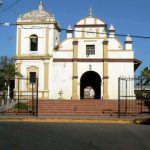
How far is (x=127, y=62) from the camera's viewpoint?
4134 centimetres

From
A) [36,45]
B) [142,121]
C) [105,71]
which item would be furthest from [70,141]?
[36,45]

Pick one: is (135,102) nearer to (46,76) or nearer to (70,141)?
(46,76)

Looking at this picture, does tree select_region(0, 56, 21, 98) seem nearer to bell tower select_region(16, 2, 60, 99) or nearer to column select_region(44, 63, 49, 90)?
bell tower select_region(16, 2, 60, 99)

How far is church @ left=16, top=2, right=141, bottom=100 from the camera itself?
41250mm

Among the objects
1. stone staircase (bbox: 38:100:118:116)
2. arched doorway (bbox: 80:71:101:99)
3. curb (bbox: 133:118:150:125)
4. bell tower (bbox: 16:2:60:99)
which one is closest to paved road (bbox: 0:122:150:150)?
curb (bbox: 133:118:150:125)

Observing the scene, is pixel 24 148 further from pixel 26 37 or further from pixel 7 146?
pixel 26 37

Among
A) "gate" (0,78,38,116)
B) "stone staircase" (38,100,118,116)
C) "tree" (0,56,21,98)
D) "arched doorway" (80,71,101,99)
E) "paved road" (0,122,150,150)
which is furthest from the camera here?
"arched doorway" (80,71,101,99)

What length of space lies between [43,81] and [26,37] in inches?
187

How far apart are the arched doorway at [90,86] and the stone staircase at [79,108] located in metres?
8.44

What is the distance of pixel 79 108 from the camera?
3288 cm

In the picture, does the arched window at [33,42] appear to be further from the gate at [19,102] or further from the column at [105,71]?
the column at [105,71]

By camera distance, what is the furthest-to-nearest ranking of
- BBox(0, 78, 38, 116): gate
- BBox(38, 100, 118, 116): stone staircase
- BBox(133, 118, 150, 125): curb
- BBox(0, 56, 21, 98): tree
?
1. BBox(0, 56, 21, 98): tree
2. BBox(38, 100, 118, 116): stone staircase
3. BBox(0, 78, 38, 116): gate
4. BBox(133, 118, 150, 125): curb

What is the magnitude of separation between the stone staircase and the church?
5630 mm

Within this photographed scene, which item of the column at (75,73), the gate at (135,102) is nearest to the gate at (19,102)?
the column at (75,73)
